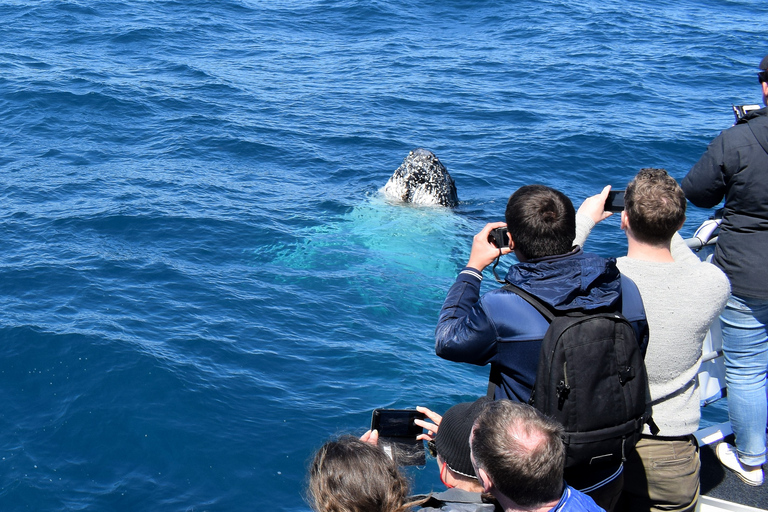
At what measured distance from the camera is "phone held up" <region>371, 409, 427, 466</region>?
3.96 meters

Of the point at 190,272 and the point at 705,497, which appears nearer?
the point at 705,497

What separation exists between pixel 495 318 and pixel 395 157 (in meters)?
13.3

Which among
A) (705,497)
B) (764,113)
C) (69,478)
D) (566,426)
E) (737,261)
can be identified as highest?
(764,113)

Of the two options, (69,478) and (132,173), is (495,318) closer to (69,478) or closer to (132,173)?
(69,478)

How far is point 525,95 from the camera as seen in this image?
20.5 meters

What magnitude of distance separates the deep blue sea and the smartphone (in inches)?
86.9

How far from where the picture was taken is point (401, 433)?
406 cm

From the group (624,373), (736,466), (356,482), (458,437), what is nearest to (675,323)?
(624,373)

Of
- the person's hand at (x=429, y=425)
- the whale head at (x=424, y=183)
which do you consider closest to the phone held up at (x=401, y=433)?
the person's hand at (x=429, y=425)

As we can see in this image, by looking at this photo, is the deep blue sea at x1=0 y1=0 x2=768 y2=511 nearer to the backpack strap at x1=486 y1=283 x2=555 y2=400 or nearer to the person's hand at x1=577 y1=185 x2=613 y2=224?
the backpack strap at x1=486 y1=283 x2=555 y2=400

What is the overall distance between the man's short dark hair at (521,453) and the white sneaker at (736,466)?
3.18m

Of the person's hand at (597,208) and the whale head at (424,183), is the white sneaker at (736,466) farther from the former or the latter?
the whale head at (424,183)

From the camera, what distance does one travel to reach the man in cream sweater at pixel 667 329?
4074 mm

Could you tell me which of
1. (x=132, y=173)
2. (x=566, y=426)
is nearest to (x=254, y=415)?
(x=566, y=426)
